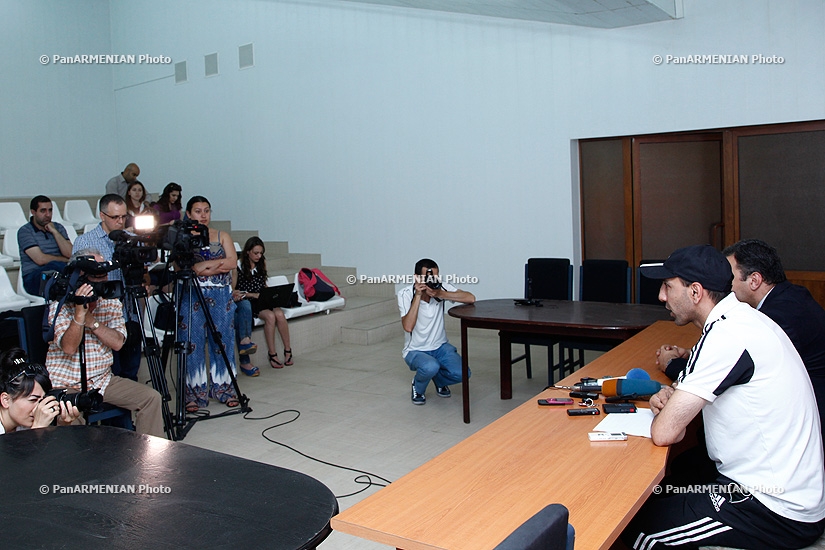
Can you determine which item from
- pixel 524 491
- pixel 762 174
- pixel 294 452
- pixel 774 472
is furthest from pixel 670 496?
pixel 762 174

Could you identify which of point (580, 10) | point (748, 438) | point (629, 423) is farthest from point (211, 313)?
point (748, 438)

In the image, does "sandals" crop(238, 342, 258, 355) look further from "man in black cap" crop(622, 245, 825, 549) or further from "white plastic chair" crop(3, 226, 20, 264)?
"man in black cap" crop(622, 245, 825, 549)

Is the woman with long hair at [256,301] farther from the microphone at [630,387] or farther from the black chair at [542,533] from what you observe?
the black chair at [542,533]

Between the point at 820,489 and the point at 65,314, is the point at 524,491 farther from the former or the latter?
the point at 65,314

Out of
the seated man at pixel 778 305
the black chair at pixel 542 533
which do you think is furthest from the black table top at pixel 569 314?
the black chair at pixel 542 533

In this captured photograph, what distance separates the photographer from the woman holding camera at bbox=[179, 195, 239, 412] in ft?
16.6

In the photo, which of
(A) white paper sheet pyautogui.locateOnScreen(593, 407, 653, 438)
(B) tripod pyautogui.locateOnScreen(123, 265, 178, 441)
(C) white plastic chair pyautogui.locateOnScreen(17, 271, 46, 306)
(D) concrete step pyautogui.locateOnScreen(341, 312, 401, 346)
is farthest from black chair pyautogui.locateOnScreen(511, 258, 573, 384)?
(C) white plastic chair pyautogui.locateOnScreen(17, 271, 46, 306)

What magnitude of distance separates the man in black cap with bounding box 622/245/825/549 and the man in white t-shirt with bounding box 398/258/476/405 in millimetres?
2796

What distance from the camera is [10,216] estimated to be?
8.12 metres

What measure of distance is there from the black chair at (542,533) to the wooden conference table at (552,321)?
9.84ft

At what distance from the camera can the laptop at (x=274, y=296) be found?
20.6ft

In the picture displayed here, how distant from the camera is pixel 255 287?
6.38m

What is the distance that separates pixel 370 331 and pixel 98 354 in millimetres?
3681

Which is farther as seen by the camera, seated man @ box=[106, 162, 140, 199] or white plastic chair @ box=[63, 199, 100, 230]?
white plastic chair @ box=[63, 199, 100, 230]
